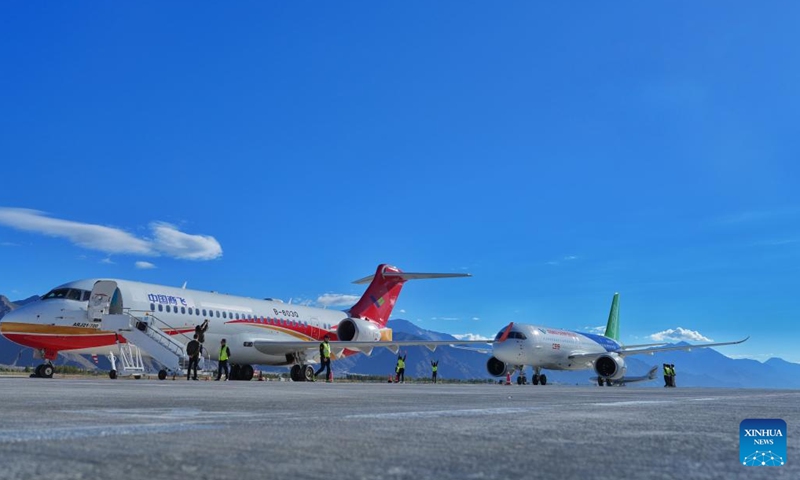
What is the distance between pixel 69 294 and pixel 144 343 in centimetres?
316


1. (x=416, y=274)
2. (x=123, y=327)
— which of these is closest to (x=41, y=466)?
(x=123, y=327)

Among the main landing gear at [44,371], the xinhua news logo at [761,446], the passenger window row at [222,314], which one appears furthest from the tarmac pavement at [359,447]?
the passenger window row at [222,314]

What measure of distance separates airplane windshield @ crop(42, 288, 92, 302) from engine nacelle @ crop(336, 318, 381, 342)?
1139cm

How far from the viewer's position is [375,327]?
3162 cm

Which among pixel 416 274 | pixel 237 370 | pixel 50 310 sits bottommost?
pixel 237 370

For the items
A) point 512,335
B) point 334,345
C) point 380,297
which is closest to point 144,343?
point 334,345

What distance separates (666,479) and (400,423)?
6.83 feet

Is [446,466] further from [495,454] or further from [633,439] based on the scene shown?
[633,439]

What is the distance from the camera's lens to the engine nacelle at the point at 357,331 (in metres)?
30.3

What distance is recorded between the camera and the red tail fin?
35.0 metres

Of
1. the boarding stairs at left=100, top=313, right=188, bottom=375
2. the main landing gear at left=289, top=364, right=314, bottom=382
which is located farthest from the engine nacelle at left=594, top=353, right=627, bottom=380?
the boarding stairs at left=100, top=313, right=188, bottom=375

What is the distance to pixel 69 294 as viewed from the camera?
2242cm

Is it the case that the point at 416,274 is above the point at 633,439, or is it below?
above

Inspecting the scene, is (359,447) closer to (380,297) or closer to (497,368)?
(380,297)
